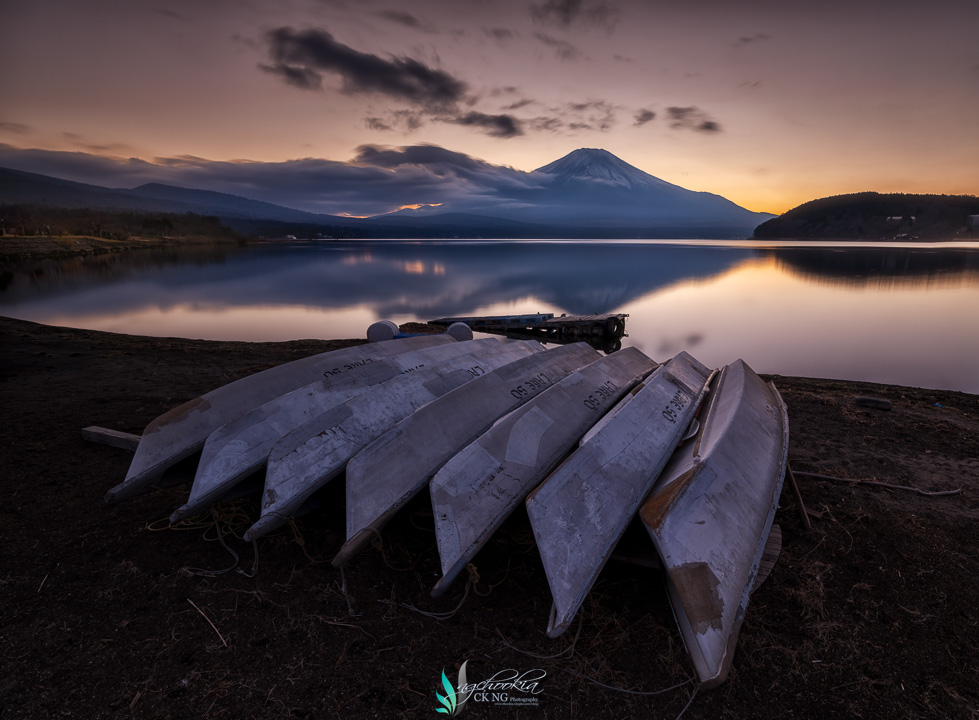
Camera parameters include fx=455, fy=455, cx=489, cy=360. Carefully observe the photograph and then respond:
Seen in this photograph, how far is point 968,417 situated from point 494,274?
43.3 meters

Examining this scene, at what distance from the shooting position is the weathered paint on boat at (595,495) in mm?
3158

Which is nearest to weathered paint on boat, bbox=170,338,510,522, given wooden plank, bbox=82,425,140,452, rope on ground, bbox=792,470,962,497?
wooden plank, bbox=82,425,140,452

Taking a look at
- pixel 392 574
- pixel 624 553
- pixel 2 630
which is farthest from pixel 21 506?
pixel 624 553

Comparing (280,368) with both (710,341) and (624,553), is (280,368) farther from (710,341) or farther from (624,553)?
(710,341)

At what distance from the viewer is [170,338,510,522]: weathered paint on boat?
4.17 metres

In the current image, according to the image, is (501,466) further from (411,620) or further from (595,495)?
(411,620)

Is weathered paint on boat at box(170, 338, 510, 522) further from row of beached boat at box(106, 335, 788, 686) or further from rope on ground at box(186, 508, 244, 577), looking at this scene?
rope on ground at box(186, 508, 244, 577)

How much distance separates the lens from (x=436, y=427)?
4734 mm

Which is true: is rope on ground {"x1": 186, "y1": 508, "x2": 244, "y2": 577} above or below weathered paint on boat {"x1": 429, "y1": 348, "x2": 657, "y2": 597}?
below

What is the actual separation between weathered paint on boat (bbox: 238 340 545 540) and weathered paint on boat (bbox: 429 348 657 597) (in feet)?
3.85

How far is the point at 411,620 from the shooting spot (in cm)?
358

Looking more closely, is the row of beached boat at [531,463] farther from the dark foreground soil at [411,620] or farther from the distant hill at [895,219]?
the distant hill at [895,219]

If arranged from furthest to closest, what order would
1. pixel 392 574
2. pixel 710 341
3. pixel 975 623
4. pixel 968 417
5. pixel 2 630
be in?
pixel 710 341, pixel 968 417, pixel 392 574, pixel 975 623, pixel 2 630

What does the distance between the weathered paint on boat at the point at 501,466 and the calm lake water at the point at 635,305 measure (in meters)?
13.1
